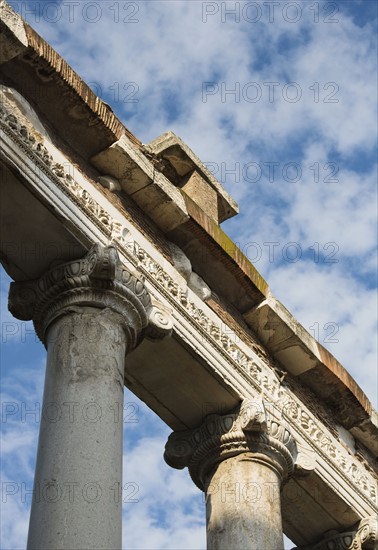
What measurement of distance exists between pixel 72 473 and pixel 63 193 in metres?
2.74

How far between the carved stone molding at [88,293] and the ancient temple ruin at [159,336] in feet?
0.05

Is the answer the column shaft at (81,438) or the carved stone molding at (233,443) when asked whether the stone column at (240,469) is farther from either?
the column shaft at (81,438)

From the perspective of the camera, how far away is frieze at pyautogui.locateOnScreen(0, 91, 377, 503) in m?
10.6

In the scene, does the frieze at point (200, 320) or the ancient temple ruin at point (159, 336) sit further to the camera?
the frieze at point (200, 320)

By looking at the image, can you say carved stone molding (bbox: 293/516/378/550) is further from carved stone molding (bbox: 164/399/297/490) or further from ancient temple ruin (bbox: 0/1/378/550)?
carved stone molding (bbox: 164/399/297/490)

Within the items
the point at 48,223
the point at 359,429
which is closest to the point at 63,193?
the point at 48,223

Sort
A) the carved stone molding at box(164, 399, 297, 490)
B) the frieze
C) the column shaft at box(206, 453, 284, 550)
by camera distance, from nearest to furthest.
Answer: the frieze
the column shaft at box(206, 453, 284, 550)
the carved stone molding at box(164, 399, 297, 490)

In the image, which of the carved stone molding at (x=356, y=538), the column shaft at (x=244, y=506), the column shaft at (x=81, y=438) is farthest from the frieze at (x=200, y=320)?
the column shaft at (x=81, y=438)

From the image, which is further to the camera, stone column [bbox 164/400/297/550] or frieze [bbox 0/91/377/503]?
stone column [bbox 164/400/297/550]

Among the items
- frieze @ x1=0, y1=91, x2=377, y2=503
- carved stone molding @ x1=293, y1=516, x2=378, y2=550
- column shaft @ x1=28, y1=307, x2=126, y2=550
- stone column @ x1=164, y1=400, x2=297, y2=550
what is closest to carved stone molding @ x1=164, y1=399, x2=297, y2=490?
stone column @ x1=164, y1=400, x2=297, y2=550

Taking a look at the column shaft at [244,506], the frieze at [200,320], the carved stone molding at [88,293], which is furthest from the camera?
the column shaft at [244,506]

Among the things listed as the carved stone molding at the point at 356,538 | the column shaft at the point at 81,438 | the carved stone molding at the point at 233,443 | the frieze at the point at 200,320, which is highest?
the frieze at the point at 200,320

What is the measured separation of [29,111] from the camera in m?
11.0

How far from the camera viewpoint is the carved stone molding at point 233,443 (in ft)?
38.8
